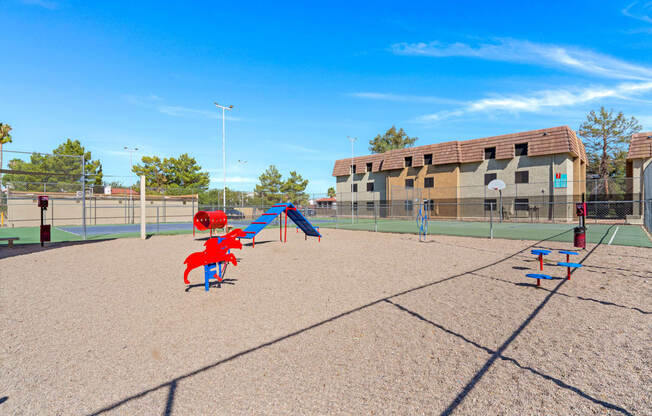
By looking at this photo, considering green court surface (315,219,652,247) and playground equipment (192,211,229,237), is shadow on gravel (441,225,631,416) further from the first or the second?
playground equipment (192,211,229,237)

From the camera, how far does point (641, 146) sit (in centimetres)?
2622

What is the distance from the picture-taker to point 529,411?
276 cm

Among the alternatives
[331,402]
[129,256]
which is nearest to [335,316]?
[331,402]

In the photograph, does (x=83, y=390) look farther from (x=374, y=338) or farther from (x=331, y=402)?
(x=374, y=338)

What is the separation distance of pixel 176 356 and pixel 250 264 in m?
6.18

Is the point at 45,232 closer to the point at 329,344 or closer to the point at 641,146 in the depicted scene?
Answer: the point at 329,344

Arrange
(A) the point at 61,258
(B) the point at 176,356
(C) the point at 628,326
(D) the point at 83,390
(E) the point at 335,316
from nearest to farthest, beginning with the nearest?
(D) the point at 83,390, (B) the point at 176,356, (C) the point at 628,326, (E) the point at 335,316, (A) the point at 61,258

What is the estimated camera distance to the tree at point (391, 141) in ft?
213

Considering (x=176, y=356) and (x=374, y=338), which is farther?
(x=374, y=338)

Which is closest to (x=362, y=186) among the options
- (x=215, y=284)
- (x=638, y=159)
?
(x=638, y=159)

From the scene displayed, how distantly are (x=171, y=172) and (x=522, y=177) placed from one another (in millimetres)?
46990

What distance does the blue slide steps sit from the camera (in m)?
13.8

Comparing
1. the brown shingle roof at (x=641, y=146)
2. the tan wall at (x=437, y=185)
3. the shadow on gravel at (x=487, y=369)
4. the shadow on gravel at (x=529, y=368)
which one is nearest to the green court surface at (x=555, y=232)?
the brown shingle roof at (x=641, y=146)

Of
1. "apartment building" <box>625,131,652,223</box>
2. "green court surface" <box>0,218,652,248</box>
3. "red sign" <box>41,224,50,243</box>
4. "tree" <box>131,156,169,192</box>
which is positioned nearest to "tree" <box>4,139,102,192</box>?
"tree" <box>131,156,169,192</box>
